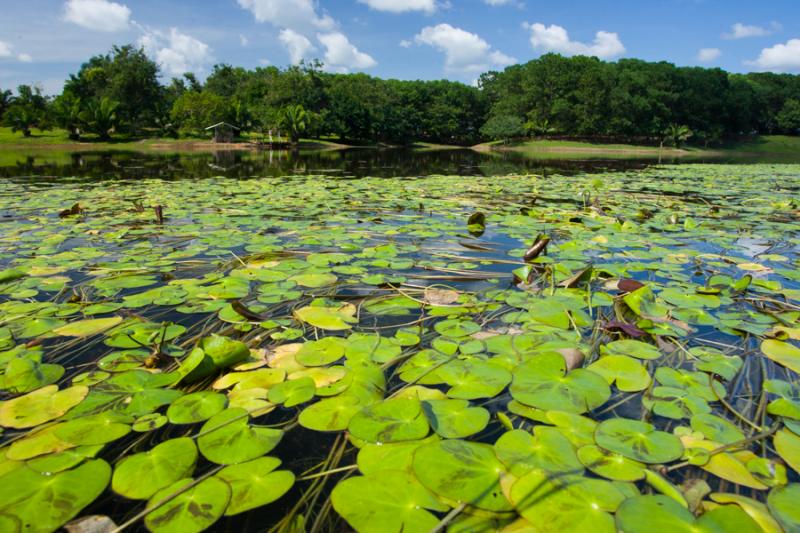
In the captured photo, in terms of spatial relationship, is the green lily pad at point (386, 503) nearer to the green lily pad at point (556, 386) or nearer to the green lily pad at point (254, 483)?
the green lily pad at point (254, 483)

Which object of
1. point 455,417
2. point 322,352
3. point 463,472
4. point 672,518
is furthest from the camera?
point 322,352

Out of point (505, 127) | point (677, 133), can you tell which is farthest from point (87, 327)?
point (677, 133)

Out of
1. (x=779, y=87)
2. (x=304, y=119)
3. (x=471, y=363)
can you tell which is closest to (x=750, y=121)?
(x=779, y=87)

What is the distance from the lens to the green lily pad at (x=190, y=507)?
95 centimetres

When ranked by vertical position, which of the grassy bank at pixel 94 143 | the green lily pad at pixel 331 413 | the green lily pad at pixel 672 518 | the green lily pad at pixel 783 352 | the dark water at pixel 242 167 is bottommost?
the green lily pad at pixel 331 413

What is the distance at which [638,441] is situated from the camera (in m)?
1.22

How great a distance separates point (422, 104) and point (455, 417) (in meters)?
→ 57.3

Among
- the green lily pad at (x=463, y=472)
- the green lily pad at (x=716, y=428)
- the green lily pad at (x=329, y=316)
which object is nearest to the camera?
the green lily pad at (x=463, y=472)

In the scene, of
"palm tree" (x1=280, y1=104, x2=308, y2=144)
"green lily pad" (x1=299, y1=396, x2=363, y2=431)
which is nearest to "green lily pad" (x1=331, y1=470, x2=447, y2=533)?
"green lily pad" (x1=299, y1=396, x2=363, y2=431)

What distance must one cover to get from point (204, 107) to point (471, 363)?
135 ft

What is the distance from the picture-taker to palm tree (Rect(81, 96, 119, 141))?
33.2 metres

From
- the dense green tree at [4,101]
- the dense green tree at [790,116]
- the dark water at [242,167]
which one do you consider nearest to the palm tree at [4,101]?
the dense green tree at [4,101]

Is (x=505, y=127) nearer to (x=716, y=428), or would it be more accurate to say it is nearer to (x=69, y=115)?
(x=69, y=115)

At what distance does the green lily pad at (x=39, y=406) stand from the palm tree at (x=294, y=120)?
A: 125ft
